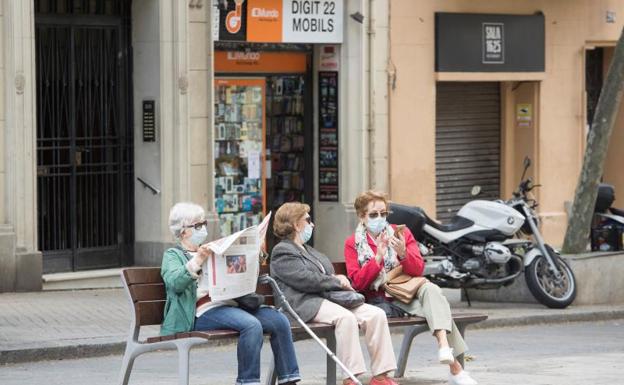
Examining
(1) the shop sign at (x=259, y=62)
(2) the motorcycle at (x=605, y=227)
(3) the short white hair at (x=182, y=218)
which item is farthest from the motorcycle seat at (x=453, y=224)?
(3) the short white hair at (x=182, y=218)

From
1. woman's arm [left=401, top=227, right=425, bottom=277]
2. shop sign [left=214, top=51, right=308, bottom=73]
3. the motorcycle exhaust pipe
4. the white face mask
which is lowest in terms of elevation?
the motorcycle exhaust pipe

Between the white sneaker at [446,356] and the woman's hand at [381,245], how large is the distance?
73cm

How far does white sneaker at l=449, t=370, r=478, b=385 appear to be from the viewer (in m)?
10.7

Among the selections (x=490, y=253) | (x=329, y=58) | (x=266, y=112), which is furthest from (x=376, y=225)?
(x=329, y=58)

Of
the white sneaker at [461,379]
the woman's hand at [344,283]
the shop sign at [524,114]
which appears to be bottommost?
the white sneaker at [461,379]

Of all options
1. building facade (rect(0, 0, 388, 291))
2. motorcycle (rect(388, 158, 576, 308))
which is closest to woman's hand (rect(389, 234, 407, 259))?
motorcycle (rect(388, 158, 576, 308))

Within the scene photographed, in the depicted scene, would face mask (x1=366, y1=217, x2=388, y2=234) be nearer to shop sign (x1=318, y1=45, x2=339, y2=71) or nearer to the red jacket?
the red jacket

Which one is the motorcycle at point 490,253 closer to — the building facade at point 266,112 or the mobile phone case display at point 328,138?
the building facade at point 266,112

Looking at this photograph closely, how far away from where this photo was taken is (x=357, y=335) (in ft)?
34.2

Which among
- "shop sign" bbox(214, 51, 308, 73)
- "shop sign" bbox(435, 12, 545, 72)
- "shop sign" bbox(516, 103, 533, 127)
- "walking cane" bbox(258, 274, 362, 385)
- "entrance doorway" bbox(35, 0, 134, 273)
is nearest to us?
"walking cane" bbox(258, 274, 362, 385)

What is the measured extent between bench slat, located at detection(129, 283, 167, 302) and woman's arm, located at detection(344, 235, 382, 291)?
144 cm

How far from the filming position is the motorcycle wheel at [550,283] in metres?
16.2

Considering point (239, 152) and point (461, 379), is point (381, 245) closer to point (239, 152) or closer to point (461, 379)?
point (461, 379)

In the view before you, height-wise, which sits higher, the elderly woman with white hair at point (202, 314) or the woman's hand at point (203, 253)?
the woman's hand at point (203, 253)
